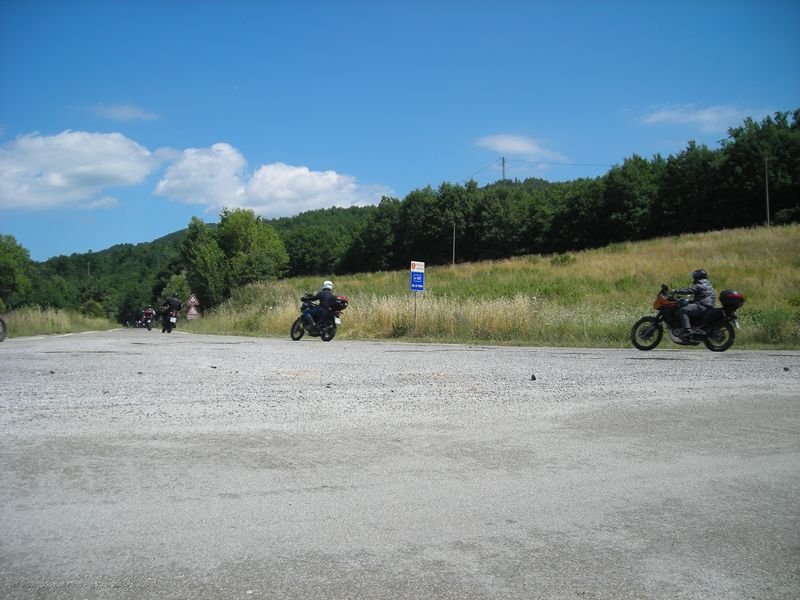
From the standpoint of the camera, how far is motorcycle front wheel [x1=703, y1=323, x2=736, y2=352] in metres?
13.6

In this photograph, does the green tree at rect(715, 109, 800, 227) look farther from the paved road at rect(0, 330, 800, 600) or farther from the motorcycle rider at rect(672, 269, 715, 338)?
the paved road at rect(0, 330, 800, 600)

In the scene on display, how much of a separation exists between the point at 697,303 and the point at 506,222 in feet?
250

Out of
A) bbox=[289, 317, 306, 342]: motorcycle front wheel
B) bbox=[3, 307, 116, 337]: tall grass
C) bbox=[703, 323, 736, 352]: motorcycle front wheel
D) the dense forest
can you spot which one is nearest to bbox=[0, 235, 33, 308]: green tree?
the dense forest

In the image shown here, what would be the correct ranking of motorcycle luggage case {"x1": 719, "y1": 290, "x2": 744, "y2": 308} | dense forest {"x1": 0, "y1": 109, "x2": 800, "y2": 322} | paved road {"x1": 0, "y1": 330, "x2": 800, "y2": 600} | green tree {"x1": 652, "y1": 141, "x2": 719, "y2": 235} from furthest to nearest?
green tree {"x1": 652, "y1": 141, "x2": 719, "y2": 235}
dense forest {"x1": 0, "y1": 109, "x2": 800, "y2": 322}
motorcycle luggage case {"x1": 719, "y1": 290, "x2": 744, "y2": 308}
paved road {"x1": 0, "y1": 330, "x2": 800, "y2": 600}

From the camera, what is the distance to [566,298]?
26.7 m

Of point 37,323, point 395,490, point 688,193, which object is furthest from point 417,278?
point 688,193

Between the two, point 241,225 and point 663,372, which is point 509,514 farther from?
point 241,225

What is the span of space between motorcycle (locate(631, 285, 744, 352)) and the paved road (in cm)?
601

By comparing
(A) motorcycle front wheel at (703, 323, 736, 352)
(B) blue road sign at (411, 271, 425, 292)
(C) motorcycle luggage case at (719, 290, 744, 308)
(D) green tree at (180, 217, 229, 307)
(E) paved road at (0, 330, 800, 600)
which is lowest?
(E) paved road at (0, 330, 800, 600)

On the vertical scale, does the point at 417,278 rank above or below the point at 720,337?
above

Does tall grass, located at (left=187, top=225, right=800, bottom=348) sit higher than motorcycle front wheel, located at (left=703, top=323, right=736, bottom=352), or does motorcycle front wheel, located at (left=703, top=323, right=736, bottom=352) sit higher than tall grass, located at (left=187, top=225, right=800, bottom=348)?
tall grass, located at (left=187, top=225, right=800, bottom=348)

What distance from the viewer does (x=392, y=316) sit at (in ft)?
66.8

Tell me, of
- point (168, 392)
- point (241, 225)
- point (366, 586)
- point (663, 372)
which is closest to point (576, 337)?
point (663, 372)

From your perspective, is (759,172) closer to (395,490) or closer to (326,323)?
(326,323)
